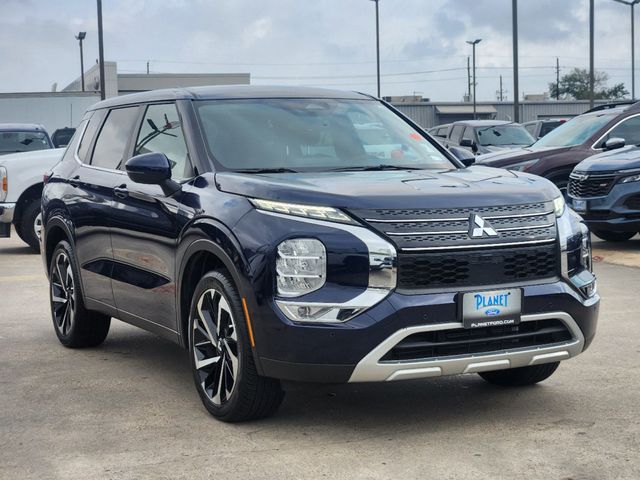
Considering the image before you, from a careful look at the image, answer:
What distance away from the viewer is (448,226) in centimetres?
497

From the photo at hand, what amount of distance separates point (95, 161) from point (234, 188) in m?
2.21

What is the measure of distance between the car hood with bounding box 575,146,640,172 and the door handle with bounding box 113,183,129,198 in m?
7.89

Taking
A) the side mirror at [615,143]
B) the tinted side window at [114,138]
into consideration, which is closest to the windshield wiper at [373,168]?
the tinted side window at [114,138]

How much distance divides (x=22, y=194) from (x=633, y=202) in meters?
7.78

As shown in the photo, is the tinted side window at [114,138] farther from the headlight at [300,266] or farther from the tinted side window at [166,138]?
the headlight at [300,266]

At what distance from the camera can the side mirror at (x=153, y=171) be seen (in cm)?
580

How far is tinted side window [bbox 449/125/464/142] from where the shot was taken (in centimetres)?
2430

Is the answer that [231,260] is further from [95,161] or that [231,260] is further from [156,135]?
[95,161]

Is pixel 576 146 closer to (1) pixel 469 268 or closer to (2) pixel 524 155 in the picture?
(2) pixel 524 155

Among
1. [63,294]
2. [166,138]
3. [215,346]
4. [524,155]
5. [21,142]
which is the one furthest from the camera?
[21,142]

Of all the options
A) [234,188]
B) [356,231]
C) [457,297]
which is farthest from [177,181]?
[457,297]

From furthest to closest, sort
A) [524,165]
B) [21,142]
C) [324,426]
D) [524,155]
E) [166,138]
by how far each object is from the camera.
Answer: [21,142] → [524,155] → [524,165] → [166,138] → [324,426]

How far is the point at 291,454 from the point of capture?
486cm

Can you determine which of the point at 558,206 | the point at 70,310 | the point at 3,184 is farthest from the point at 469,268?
the point at 3,184
